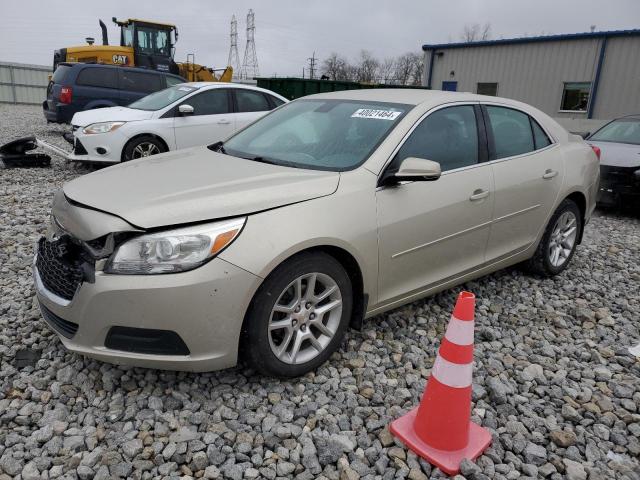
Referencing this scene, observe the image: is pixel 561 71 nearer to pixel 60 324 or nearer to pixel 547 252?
pixel 547 252

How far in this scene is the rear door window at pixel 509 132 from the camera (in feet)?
12.6

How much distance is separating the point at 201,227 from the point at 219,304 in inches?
14.7

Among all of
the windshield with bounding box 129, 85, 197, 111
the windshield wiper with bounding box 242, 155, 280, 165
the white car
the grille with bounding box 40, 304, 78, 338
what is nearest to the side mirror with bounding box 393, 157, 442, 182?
the windshield wiper with bounding box 242, 155, 280, 165

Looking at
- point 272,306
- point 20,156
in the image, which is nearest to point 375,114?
point 272,306

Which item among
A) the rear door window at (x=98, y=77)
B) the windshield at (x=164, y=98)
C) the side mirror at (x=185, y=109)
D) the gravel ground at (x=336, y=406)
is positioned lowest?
the gravel ground at (x=336, y=406)

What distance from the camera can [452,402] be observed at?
231 centimetres

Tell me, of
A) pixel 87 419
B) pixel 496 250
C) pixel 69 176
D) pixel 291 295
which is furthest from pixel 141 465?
pixel 69 176

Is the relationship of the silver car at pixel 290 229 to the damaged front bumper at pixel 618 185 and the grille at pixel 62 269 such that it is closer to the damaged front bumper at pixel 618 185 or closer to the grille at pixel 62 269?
the grille at pixel 62 269

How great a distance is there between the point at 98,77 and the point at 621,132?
1076 cm

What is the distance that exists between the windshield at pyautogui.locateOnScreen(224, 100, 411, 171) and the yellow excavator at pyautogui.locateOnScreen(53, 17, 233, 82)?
1436 cm

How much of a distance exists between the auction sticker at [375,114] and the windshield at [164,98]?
5.62 meters

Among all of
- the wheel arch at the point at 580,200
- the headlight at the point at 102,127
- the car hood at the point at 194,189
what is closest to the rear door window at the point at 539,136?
the wheel arch at the point at 580,200

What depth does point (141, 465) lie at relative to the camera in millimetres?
2230

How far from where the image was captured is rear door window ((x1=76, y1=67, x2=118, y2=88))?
11.6 meters
